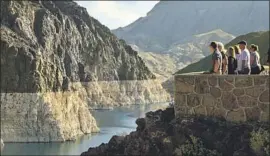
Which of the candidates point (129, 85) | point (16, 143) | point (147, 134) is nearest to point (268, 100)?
point (147, 134)

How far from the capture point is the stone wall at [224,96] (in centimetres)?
1277

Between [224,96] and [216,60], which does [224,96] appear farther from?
[216,60]

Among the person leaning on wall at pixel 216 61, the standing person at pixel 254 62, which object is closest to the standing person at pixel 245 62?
the standing person at pixel 254 62

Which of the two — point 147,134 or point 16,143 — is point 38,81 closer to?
point 16,143

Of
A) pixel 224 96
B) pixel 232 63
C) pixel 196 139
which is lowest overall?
pixel 196 139

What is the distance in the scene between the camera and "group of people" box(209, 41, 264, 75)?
46.2 ft

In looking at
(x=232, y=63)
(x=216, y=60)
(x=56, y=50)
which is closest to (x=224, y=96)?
(x=216, y=60)

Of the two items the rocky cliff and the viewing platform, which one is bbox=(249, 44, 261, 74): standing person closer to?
the viewing platform

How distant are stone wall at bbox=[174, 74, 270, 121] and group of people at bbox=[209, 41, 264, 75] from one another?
70cm

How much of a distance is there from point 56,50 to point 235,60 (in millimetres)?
100996

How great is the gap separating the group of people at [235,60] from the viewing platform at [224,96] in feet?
2.12

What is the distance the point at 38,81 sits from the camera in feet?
253

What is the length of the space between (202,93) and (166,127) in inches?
43.2

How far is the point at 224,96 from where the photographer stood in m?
13.1
